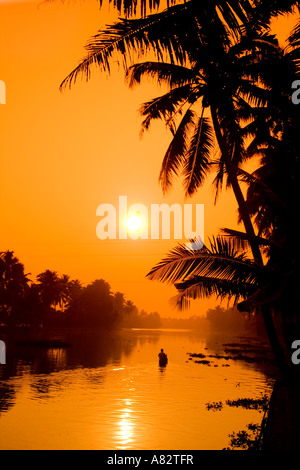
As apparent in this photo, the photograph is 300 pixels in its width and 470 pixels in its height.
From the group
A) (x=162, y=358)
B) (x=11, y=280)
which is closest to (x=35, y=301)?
(x=11, y=280)

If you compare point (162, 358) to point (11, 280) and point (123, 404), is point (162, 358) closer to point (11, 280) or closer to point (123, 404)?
point (123, 404)

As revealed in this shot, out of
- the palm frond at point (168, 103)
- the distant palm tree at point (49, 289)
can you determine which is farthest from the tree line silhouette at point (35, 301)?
the palm frond at point (168, 103)

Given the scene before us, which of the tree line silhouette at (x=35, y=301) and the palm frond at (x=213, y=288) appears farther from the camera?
the tree line silhouette at (x=35, y=301)

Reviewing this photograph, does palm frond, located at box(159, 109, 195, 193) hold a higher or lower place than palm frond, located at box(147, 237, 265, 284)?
higher

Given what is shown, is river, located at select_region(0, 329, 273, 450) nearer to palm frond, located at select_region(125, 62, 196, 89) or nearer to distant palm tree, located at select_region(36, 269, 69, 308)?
palm frond, located at select_region(125, 62, 196, 89)

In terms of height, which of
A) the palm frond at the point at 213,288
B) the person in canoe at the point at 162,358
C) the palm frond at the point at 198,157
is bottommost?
the person in canoe at the point at 162,358

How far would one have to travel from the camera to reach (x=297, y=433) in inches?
350

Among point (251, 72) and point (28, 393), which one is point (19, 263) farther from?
point (251, 72)

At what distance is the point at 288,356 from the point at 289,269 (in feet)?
17.1

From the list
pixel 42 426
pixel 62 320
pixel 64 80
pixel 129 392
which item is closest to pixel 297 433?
pixel 64 80

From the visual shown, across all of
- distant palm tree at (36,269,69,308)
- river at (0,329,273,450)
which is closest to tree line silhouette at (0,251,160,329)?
distant palm tree at (36,269,69,308)

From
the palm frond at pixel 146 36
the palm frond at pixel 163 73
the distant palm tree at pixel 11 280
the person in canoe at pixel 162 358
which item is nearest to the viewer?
the palm frond at pixel 146 36

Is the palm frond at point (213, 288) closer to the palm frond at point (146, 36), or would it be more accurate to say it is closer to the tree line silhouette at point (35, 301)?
the palm frond at point (146, 36)

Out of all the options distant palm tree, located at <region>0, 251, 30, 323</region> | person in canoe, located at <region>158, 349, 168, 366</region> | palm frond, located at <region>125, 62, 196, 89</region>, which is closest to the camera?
palm frond, located at <region>125, 62, 196, 89</region>
